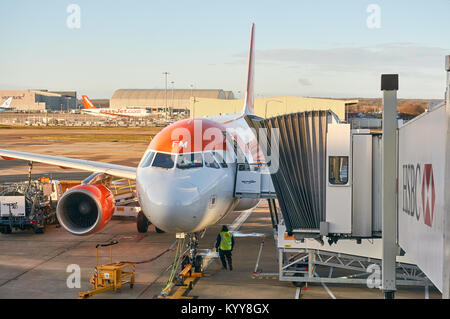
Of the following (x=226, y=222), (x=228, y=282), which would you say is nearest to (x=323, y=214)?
(x=228, y=282)

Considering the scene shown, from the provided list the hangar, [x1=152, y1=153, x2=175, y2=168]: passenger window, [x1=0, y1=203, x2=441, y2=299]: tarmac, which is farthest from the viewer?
the hangar

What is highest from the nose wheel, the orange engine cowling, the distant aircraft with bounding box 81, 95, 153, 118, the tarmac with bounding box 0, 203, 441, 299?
the distant aircraft with bounding box 81, 95, 153, 118

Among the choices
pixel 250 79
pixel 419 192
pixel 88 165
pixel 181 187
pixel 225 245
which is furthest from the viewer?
pixel 250 79

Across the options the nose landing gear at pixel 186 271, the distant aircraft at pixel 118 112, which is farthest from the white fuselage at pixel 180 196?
the distant aircraft at pixel 118 112

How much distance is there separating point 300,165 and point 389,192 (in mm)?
3570

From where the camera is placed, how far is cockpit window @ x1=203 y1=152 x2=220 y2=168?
16.8 metres

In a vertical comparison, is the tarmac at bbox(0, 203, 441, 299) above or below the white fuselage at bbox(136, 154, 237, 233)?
below

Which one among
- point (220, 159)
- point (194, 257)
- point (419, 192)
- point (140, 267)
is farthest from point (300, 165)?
point (140, 267)

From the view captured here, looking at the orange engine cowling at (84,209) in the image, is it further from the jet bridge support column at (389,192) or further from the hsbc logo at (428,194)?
the hsbc logo at (428,194)

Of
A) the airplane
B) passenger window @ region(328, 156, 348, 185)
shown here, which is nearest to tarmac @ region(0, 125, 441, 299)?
the airplane

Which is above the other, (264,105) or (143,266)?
(264,105)

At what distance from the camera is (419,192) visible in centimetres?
796

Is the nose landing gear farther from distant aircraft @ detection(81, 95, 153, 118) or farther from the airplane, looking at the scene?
distant aircraft @ detection(81, 95, 153, 118)

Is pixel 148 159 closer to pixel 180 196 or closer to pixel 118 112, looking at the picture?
pixel 180 196
